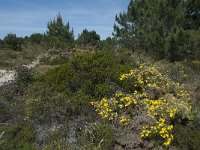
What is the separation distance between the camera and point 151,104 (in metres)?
7.38

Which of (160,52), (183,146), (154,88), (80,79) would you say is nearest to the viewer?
(183,146)

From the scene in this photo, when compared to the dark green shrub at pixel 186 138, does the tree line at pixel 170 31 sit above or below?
above

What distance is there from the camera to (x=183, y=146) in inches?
252

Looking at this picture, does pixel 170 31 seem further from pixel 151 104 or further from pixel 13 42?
pixel 13 42

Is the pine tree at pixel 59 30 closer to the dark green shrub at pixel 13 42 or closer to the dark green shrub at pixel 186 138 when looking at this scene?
the dark green shrub at pixel 13 42

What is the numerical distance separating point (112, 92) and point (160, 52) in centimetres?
847

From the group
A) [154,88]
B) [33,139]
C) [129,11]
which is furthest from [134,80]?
[129,11]

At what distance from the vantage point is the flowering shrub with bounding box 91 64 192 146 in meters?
6.63

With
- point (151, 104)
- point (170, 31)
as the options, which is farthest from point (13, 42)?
point (151, 104)

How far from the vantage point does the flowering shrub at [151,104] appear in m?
6.63

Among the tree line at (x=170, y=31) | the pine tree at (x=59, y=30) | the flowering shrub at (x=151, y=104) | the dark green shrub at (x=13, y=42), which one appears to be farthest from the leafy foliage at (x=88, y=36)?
the flowering shrub at (x=151, y=104)

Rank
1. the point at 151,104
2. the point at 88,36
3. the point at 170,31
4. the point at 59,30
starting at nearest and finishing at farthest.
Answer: the point at 151,104
the point at 170,31
the point at 59,30
the point at 88,36

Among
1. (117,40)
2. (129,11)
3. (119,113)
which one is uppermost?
(129,11)

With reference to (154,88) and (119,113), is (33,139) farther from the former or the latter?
(154,88)
